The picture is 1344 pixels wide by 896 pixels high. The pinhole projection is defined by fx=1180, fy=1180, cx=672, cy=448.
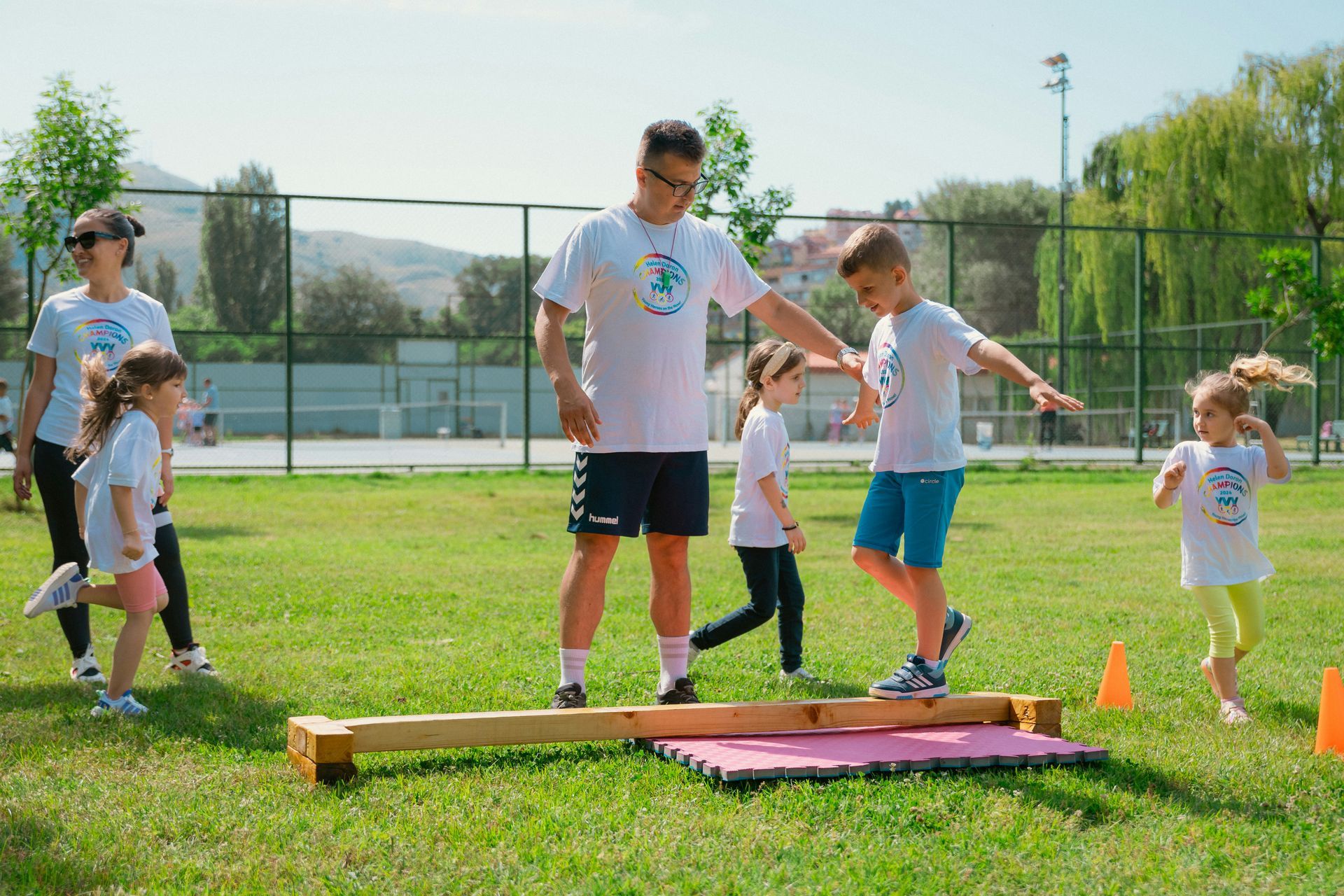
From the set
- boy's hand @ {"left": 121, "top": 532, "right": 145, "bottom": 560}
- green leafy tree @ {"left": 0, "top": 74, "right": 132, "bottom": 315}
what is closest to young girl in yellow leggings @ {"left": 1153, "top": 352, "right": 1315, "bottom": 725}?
boy's hand @ {"left": 121, "top": 532, "right": 145, "bottom": 560}

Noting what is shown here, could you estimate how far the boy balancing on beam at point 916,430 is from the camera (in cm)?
429

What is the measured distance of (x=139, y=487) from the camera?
458 cm

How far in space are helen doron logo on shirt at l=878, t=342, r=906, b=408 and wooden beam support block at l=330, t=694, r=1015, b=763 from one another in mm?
1124

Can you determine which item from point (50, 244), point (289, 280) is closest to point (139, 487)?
point (50, 244)

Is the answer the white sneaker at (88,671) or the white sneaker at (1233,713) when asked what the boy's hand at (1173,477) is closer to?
the white sneaker at (1233,713)

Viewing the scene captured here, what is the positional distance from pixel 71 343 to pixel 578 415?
2577 mm

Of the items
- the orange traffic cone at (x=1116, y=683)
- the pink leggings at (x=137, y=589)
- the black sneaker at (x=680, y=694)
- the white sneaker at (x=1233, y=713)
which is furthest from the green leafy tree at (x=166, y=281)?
the white sneaker at (x=1233, y=713)

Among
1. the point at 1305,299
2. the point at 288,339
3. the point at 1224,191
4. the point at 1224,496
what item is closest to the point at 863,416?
the point at 1224,496

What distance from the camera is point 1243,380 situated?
16.1 ft

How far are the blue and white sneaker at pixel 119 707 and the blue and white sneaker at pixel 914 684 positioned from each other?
2768mm

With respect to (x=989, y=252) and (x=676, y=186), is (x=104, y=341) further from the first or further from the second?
(x=989, y=252)

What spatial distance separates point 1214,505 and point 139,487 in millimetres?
4307

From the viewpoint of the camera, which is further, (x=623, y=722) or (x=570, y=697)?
(x=570, y=697)

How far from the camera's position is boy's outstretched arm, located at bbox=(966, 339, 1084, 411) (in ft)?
12.0
